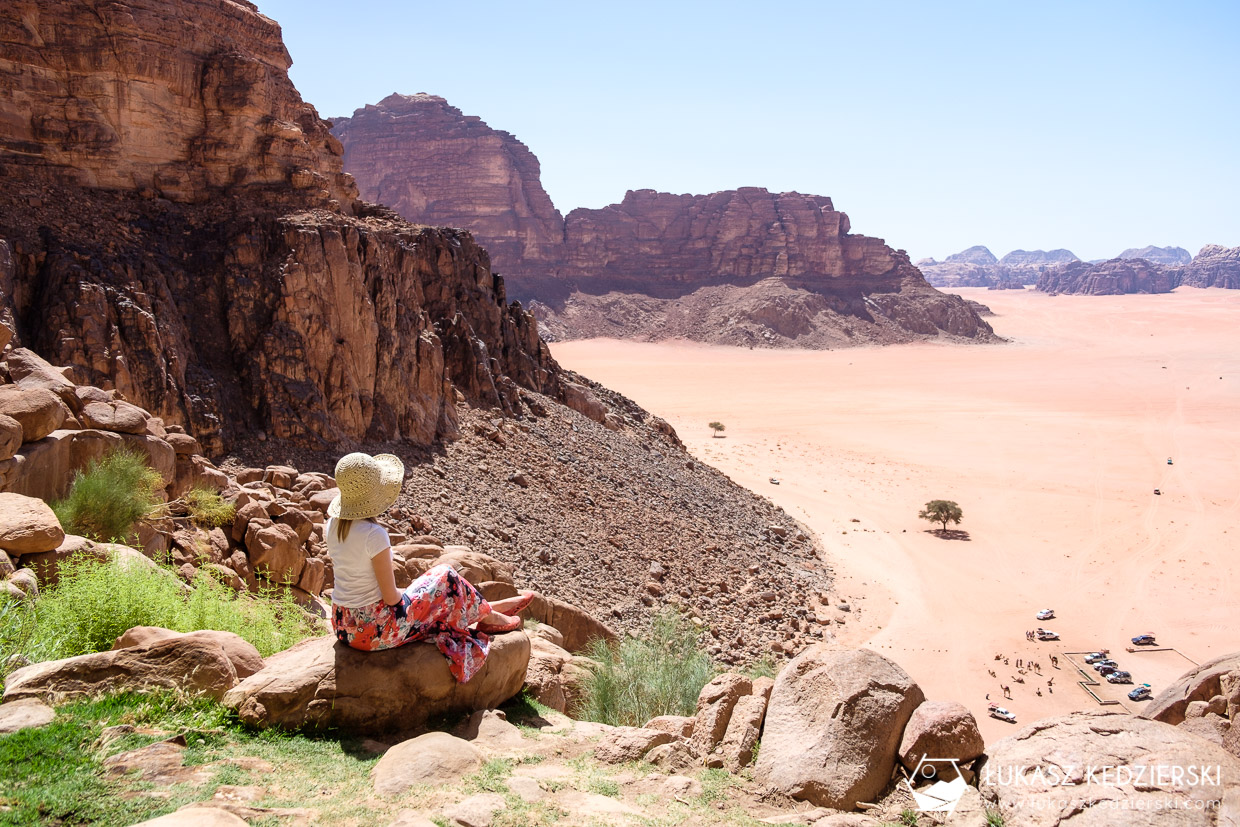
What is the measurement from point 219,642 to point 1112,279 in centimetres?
20858

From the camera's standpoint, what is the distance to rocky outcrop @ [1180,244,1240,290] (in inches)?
7210

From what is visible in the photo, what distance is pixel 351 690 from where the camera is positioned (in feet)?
19.3

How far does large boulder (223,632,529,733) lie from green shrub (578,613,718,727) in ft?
8.67

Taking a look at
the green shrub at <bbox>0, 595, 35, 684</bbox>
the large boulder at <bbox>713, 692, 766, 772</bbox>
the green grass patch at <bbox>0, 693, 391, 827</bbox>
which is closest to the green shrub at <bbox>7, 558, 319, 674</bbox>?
the green shrub at <bbox>0, 595, 35, 684</bbox>

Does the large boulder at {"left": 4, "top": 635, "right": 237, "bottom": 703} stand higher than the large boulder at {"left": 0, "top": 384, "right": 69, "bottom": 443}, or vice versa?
the large boulder at {"left": 0, "top": 384, "right": 69, "bottom": 443}

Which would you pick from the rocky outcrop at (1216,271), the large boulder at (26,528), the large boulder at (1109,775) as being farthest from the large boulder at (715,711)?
the rocky outcrop at (1216,271)

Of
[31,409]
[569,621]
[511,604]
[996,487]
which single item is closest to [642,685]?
[511,604]

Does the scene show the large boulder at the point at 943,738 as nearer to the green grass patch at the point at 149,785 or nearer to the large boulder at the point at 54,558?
the green grass patch at the point at 149,785

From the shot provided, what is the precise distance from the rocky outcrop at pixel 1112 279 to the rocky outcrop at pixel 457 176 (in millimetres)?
134731

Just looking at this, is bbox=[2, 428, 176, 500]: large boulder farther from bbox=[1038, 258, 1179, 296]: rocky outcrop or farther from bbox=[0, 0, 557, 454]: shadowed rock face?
bbox=[1038, 258, 1179, 296]: rocky outcrop

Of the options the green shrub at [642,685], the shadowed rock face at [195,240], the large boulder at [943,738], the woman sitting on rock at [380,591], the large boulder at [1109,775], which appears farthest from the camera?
the shadowed rock face at [195,240]

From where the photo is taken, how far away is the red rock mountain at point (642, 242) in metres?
102

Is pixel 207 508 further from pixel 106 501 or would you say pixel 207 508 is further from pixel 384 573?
pixel 384 573

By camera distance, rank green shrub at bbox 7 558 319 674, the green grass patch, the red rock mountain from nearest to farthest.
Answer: the green grass patch → green shrub at bbox 7 558 319 674 → the red rock mountain
